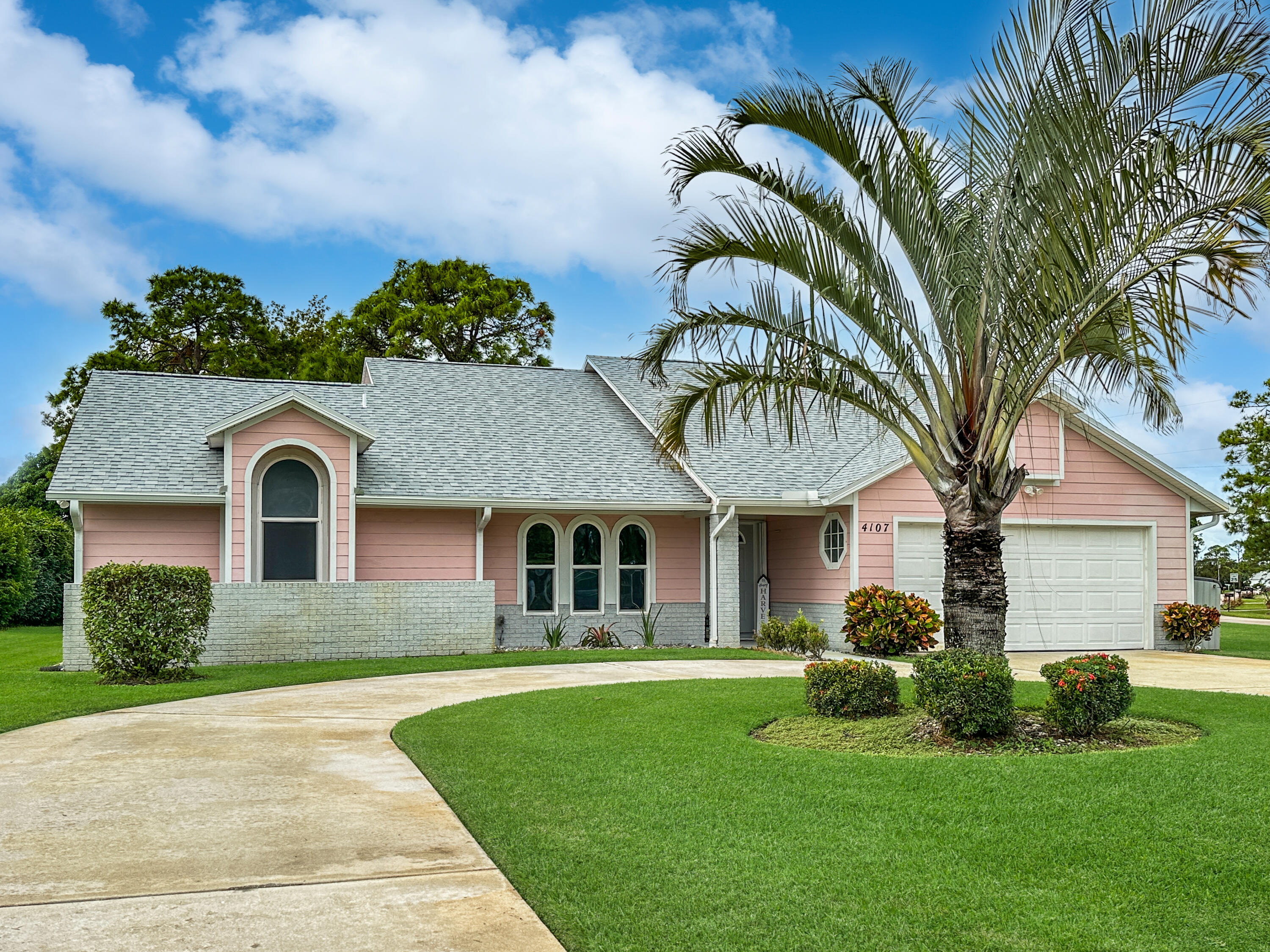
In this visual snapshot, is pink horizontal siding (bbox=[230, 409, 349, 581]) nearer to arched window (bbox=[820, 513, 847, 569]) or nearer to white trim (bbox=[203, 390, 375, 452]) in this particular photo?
white trim (bbox=[203, 390, 375, 452])

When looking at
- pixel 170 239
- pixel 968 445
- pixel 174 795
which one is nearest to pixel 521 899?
pixel 174 795

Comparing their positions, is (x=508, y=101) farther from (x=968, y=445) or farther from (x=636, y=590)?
(x=968, y=445)

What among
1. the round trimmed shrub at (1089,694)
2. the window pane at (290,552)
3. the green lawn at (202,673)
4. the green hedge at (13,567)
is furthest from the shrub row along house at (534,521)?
the round trimmed shrub at (1089,694)

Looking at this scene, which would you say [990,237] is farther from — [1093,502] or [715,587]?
[1093,502]

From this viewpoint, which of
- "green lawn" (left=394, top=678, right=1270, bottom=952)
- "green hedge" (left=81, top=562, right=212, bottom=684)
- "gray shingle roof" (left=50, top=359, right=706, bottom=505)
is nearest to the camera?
"green lawn" (left=394, top=678, right=1270, bottom=952)

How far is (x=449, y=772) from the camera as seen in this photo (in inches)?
284

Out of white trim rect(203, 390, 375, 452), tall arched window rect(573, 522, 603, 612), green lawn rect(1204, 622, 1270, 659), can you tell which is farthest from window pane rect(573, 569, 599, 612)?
green lawn rect(1204, 622, 1270, 659)

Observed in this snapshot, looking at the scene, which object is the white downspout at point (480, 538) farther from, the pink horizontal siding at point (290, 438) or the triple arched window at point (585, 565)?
the pink horizontal siding at point (290, 438)

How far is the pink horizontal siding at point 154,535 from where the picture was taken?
16.1 meters

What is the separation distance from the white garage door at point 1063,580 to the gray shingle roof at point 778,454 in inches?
67.6

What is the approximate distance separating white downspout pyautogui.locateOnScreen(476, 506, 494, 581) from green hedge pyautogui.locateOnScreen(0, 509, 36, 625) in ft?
41.0

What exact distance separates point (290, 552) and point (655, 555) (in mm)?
6379

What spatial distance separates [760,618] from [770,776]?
1343cm

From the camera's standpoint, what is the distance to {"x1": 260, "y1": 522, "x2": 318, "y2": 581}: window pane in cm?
1623
